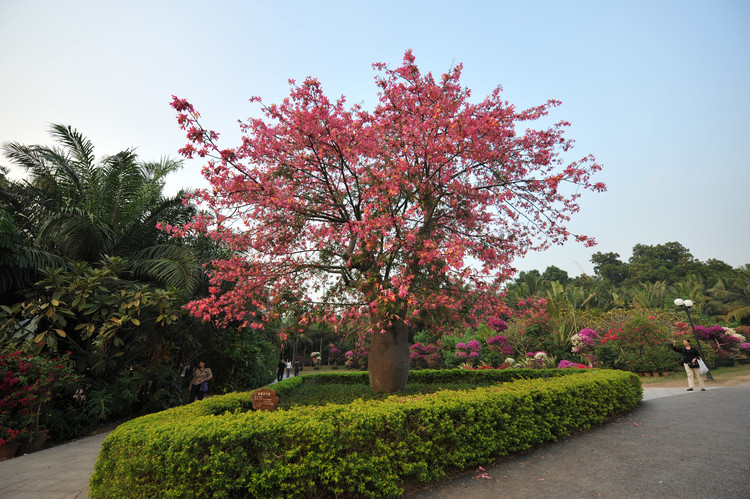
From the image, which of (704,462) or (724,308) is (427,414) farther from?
(724,308)

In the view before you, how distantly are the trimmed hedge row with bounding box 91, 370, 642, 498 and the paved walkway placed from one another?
0.36 meters

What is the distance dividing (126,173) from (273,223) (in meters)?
5.82

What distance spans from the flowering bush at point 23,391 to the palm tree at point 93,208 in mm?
2877

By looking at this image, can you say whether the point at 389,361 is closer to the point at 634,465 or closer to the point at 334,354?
the point at 634,465

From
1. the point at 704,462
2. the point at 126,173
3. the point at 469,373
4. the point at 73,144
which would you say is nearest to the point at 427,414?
the point at 704,462

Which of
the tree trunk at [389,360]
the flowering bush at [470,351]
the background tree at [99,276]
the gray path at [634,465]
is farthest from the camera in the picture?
the flowering bush at [470,351]

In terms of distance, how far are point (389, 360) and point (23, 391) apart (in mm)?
7163

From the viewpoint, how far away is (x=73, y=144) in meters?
10.6

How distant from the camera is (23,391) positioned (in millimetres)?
6840

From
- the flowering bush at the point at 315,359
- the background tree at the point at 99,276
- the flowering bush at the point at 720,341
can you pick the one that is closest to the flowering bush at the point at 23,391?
the background tree at the point at 99,276

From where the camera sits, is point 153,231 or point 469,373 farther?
point 469,373

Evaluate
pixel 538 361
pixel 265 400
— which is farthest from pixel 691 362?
pixel 265 400

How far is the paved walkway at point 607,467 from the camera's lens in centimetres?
430

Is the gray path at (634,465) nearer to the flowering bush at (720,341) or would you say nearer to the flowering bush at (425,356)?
the flowering bush at (720,341)
